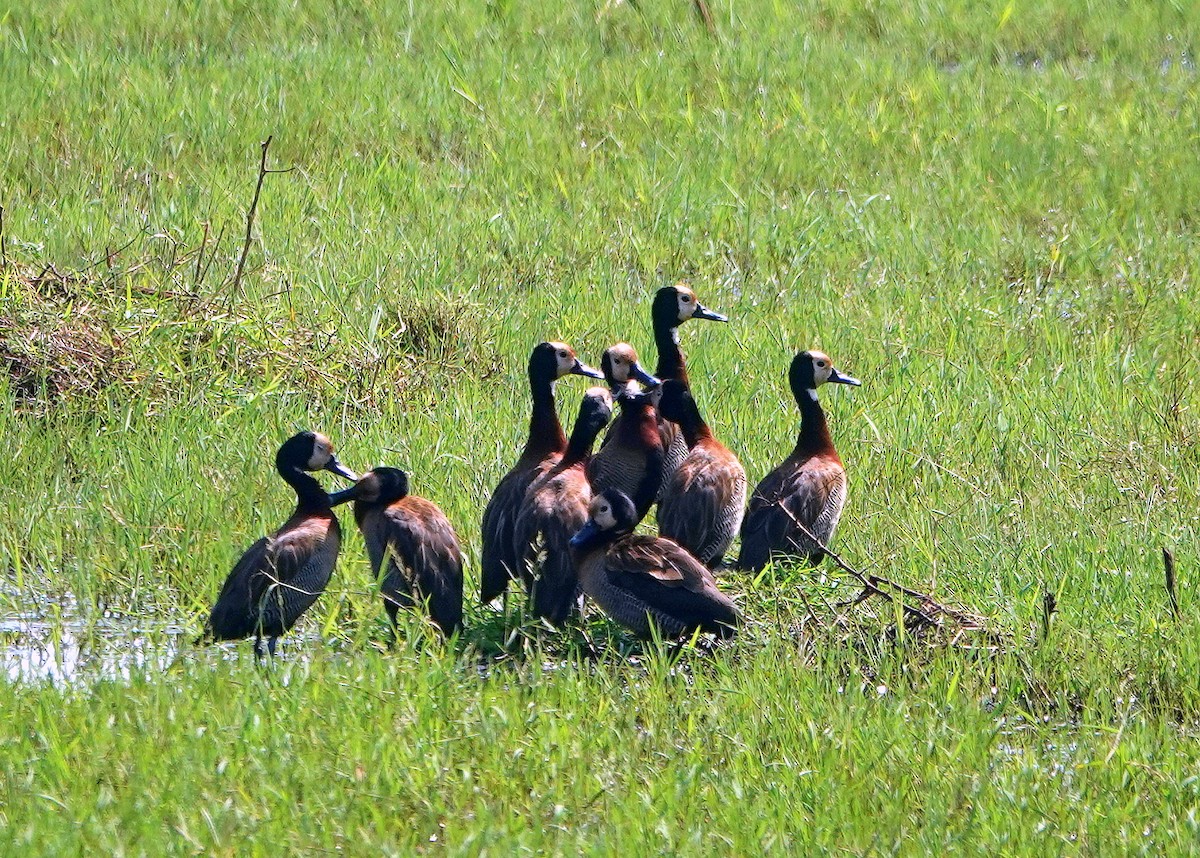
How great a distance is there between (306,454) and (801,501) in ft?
5.34

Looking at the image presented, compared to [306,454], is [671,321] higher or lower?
higher

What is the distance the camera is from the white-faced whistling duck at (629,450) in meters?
6.55

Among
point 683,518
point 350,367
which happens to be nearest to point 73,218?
point 350,367

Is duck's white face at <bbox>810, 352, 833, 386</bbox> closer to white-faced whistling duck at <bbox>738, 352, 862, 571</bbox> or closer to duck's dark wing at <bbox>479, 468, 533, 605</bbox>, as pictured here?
white-faced whistling duck at <bbox>738, 352, 862, 571</bbox>

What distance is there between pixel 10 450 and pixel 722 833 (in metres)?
3.66

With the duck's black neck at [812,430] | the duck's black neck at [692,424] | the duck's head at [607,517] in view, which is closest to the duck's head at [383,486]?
the duck's head at [607,517]

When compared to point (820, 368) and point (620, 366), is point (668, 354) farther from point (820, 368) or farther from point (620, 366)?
point (820, 368)

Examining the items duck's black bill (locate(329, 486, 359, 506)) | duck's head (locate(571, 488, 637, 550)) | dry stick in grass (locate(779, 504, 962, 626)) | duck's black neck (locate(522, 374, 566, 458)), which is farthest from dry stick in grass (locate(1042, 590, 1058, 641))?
duck's black bill (locate(329, 486, 359, 506))

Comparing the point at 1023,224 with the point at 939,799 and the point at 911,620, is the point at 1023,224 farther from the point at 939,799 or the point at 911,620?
the point at 939,799

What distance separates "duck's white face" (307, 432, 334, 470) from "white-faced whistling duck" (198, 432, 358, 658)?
225 millimetres

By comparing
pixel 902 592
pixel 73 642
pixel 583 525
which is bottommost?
pixel 73 642

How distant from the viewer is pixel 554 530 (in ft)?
18.8

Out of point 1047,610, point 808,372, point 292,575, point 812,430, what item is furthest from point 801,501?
point 292,575

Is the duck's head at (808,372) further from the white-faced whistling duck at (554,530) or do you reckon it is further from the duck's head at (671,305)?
the white-faced whistling duck at (554,530)
